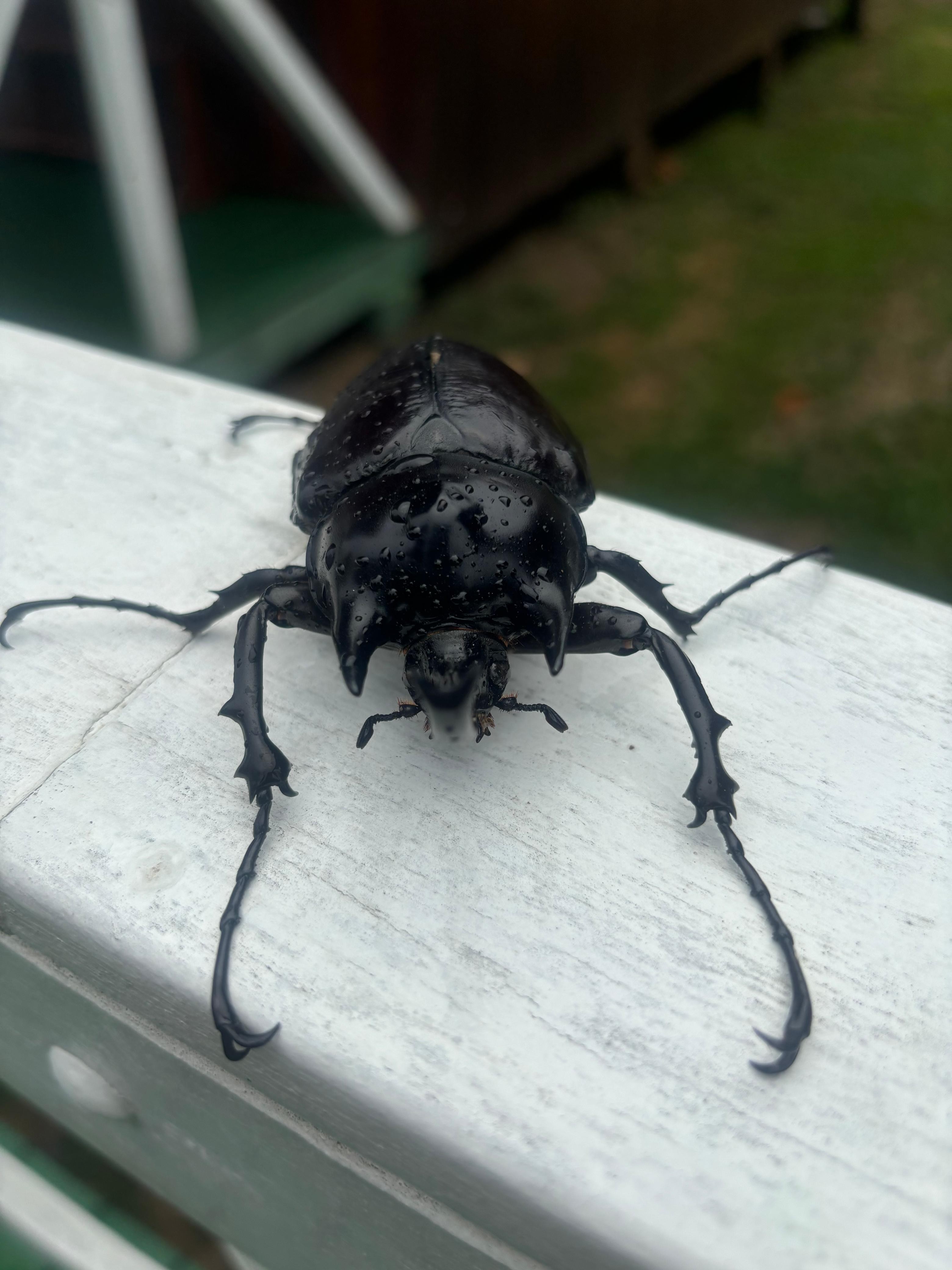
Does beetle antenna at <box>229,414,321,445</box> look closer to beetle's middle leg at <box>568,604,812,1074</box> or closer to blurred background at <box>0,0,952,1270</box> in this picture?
beetle's middle leg at <box>568,604,812,1074</box>

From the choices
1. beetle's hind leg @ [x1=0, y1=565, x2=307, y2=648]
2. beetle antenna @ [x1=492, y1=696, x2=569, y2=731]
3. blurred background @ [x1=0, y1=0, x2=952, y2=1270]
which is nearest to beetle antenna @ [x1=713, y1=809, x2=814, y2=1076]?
beetle antenna @ [x1=492, y1=696, x2=569, y2=731]

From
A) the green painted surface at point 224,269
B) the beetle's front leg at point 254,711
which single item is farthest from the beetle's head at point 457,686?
the green painted surface at point 224,269

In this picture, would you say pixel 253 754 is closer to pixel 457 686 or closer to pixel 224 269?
pixel 457 686

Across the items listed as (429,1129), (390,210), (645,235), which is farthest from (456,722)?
(645,235)

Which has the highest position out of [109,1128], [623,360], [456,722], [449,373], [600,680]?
[449,373]

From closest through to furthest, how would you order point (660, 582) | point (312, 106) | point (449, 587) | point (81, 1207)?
point (449, 587) < point (660, 582) < point (81, 1207) < point (312, 106)

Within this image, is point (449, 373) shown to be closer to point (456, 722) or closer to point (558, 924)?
point (456, 722)

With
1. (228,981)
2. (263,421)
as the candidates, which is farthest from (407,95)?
(228,981)
